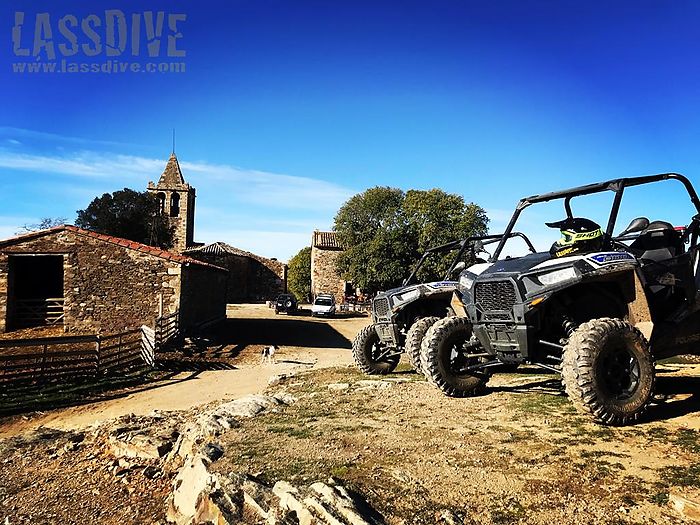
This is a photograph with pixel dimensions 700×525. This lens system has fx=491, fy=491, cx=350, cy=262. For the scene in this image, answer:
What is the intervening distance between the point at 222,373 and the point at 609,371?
1153 cm

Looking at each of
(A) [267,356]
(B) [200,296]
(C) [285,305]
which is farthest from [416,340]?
(C) [285,305]

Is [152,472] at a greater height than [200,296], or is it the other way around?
[200,296]

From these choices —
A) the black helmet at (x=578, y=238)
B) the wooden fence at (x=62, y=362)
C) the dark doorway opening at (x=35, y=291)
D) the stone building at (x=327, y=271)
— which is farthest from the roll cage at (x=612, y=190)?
the stone building at (x=327, y=271)

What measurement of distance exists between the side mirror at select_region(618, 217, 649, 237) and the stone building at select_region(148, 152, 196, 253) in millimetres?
52151

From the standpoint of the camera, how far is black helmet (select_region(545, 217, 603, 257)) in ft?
18.9

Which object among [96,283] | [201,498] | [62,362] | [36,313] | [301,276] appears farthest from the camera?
[301,276]

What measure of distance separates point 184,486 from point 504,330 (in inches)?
147

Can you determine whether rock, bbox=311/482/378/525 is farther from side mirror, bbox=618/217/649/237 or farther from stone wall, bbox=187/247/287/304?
stone wall, bbox=187/247/287/304

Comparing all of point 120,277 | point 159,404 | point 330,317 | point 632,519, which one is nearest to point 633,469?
point 632,519

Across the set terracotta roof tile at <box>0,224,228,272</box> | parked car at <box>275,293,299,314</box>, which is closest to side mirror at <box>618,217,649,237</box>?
terracotta roof tile at <box>0,224,228,272</box>

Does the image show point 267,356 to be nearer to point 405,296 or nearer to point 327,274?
point 405,296

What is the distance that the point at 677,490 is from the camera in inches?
133

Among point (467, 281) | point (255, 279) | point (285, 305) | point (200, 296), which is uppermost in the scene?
point (255, 279)

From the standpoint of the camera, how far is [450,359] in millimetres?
6637
